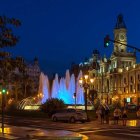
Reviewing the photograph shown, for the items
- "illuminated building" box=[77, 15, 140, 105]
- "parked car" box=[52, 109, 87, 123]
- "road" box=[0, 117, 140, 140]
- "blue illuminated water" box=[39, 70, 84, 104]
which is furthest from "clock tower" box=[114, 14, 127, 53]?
"road" box=[0, 117, 140, 140]

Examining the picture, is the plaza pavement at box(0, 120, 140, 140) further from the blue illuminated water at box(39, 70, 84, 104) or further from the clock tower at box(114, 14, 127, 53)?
the clock tower at box(114, 14, 127, 53)

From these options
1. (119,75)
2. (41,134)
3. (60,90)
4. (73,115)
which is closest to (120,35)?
(119,75)

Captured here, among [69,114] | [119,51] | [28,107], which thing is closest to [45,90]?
[28,107]

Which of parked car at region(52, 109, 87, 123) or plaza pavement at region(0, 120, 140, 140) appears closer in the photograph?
plaza pavement at region(0, 120, 140, 140)

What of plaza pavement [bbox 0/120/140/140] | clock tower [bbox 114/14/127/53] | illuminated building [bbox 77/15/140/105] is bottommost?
plaza pavement [bbox 0/120/140/140]

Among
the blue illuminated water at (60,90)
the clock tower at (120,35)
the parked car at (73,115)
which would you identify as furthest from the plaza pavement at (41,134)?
the clock tower at (120,35)

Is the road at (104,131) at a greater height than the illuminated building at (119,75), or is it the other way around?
the illuminated building at (119,75)

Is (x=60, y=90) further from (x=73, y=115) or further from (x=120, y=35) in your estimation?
(x=120, y=35)

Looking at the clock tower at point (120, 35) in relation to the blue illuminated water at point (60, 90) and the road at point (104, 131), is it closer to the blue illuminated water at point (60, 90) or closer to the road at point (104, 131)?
the blue illuminated water at point (60, 90)

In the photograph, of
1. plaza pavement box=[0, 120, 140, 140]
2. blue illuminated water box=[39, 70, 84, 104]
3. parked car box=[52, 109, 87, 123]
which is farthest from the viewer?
blue illuminated water box=[39, 70, 84, 104]

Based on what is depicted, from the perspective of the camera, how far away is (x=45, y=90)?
81688mm

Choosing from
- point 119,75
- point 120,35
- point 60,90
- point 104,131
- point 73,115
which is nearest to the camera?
point 104,131

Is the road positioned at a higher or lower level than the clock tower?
lower

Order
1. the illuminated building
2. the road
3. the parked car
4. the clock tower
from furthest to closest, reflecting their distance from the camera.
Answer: the clock tower → the illuminated building → the parked car → the road
